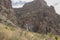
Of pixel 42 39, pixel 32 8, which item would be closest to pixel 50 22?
pixel 32 8

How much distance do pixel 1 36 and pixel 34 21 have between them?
7131 cm

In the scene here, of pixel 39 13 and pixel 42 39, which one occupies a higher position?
pixel 39 13

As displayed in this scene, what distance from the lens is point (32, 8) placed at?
95.9 metres

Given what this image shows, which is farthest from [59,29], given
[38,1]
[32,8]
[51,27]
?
[38,1]

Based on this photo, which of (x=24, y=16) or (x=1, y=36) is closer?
(x=1, y=36)

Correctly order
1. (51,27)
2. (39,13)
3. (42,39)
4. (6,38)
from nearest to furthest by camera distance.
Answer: (6,38) → (42,39) → (51,27) → (39,13)

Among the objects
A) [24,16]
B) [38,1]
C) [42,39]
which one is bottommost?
[42,39]

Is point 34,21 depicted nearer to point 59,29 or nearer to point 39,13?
point 39,13

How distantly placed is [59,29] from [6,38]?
6703cm

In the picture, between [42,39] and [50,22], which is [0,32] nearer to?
[42,39]

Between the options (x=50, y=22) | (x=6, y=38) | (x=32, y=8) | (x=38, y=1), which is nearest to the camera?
(x=6, y=38)

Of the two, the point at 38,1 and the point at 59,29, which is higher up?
the point at 38,1

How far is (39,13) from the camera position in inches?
3270

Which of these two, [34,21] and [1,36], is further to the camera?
[34,21]
